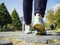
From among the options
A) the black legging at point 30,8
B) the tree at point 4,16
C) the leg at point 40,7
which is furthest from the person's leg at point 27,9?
the tree at point 4,16

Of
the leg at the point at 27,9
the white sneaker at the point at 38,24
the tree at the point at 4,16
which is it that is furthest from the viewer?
the tree at the point at 4,16

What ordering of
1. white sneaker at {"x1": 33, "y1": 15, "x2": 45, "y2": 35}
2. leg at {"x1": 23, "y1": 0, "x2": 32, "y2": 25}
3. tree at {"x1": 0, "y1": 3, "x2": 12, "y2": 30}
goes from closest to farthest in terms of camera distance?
white sneaker at {"x1": 33, "y1": 15, "x2": 45, "y2": 35}
leg at {"x1": 23, "y1": 0, "x2": 32, "y2": 25}
tree at {"x1": 0, "y1": 3, "x2": 12, "y2": 30}

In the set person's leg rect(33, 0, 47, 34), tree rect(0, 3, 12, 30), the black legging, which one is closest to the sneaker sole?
person's leg rect(33, 0, 47, 34)

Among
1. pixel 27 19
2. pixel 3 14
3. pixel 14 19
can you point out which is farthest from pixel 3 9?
pixel 27 19

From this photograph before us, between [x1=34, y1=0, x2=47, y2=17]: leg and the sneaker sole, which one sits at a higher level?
[x1=34, y1=0, x2=47, y2=17]: leg

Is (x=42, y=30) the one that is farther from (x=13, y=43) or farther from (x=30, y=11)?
(x=13, y=43)

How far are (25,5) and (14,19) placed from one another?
33.5 metres

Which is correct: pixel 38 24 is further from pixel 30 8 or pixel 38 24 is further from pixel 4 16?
pixel 4 16

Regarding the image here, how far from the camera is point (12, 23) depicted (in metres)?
37.5

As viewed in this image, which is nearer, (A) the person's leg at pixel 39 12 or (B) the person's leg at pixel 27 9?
(A) the person's leg at pixel 39 12

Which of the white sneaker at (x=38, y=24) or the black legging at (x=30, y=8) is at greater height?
the black legging at (x=30, y=8)

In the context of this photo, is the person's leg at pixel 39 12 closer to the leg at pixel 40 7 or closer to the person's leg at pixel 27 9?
the leg at pixel 40 7

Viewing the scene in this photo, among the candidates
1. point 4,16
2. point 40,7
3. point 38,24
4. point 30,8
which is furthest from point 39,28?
point 4,16

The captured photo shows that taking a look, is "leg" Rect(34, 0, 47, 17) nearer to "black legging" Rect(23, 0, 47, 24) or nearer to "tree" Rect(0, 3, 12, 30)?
"black legging" Rect(23, 0, 47, 24)
